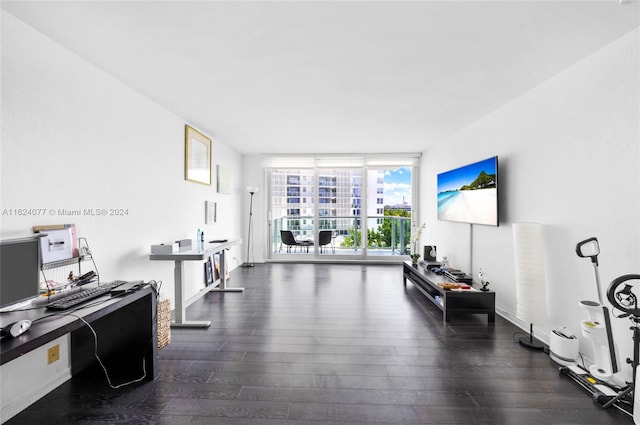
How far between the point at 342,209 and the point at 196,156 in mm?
3449

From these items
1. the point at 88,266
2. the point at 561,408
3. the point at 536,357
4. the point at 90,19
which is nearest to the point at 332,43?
the point at 90,19

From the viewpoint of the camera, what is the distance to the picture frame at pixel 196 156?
3740 mm

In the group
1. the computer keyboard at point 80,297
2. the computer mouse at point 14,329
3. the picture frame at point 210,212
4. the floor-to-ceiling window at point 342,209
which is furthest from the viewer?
the floor-to-ceiling window at point 342,209

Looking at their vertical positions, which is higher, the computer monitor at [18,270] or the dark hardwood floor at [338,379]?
the computer monitor at [18,270]

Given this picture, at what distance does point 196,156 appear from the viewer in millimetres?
4023

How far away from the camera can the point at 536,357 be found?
2.39 meters

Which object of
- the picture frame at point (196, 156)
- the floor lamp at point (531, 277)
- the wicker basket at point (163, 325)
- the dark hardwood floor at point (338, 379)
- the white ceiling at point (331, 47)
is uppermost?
the white ceiling at point (331, 47)

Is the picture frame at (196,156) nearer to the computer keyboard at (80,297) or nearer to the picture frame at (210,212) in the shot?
the picture frame at (210,212)

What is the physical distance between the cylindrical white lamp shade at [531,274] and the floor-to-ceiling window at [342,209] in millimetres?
3684

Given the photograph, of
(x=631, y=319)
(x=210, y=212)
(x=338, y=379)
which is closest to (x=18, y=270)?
(x=338, y=379)

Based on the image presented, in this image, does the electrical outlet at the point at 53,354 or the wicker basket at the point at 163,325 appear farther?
the wicker basket at the point at 163,325

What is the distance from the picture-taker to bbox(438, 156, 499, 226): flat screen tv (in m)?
3.21

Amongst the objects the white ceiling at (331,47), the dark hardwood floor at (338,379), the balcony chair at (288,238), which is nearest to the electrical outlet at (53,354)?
the dark hardwood floor at (338,379)

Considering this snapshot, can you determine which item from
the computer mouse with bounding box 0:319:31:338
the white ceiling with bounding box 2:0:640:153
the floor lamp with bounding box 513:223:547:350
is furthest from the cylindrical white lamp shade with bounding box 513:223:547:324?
the computer mouse with bounding box 0:319:31:338
